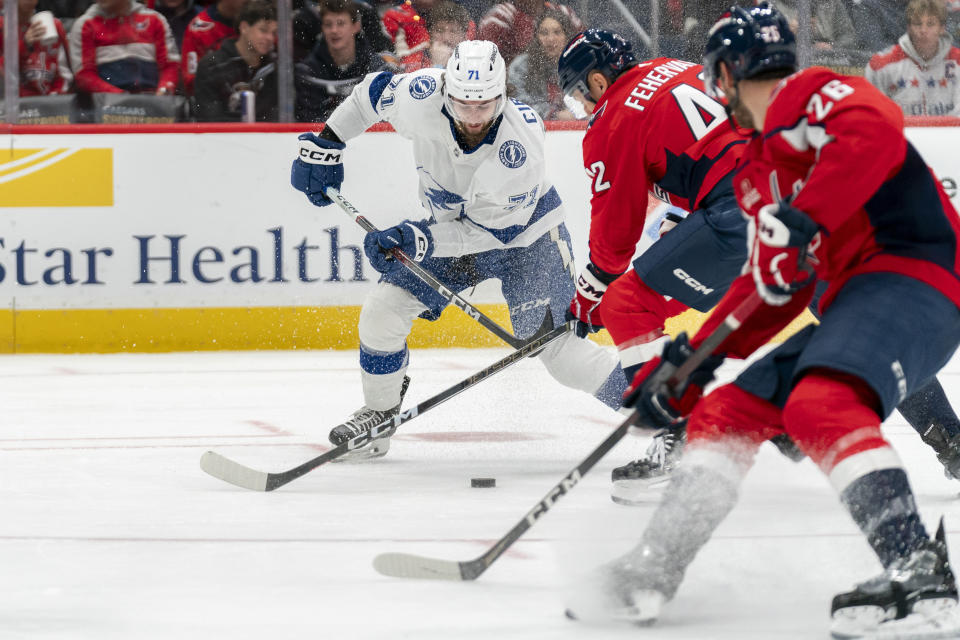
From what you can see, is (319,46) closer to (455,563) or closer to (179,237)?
(179,237)

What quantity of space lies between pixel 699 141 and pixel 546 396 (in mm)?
1769

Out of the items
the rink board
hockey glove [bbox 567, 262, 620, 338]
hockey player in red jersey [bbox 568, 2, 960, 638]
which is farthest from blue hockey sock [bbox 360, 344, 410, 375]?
the rink board

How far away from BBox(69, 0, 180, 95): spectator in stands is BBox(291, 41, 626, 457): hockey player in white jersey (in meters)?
2.45

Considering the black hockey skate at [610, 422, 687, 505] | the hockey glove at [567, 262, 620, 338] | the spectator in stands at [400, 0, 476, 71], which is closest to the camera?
the black hockey skate at [610, 422, 687, 505]

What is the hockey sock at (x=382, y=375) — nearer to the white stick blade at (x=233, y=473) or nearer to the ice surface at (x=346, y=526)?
the ice surface at (x=346, y=526)

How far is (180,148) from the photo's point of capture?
19.0ft

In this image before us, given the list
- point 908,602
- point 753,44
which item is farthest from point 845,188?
point 908,602

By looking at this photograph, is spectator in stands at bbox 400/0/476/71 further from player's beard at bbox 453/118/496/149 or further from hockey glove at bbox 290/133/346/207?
player's beard at bbox 453/118/496/149

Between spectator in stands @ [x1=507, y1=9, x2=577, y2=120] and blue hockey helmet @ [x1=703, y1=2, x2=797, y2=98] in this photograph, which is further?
spectator in stands @ [x1=507, y1=9, x2=577, y2=120]

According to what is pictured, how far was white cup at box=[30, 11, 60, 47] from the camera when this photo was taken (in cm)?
582

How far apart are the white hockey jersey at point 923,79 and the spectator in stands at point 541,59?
1.42m

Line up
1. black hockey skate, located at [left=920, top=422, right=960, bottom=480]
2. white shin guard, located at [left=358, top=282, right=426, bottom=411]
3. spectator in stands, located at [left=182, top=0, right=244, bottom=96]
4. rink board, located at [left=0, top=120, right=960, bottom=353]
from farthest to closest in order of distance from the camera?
spectator in stands, located at [left=182, top=0, right=244, bottom=96], rink board, located at [left=0, top=120, right=960, bottom=353], white shin guard, located at [left=358, top=282, right=426, bottom=411], black hockey skate, located at [left=920, top=422, right=960, bottom=480]

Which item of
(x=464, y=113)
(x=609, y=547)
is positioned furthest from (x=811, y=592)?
(x=464, y=113)

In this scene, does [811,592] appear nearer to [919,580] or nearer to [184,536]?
[919,580]
